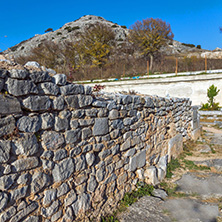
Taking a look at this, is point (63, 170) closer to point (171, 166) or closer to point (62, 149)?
point (62, 149)

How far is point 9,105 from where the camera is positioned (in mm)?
1734

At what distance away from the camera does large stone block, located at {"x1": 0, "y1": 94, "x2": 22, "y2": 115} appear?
5.53 ft

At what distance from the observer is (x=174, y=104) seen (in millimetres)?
5887

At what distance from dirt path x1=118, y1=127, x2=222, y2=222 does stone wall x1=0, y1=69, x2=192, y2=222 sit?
0.43m

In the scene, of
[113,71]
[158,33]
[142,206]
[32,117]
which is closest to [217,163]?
[142,206]

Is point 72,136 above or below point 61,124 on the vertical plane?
below

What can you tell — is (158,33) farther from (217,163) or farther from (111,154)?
(111,154)

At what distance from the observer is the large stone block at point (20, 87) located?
1.75 metres

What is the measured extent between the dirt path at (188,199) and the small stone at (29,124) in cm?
190

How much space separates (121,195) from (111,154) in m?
0.80

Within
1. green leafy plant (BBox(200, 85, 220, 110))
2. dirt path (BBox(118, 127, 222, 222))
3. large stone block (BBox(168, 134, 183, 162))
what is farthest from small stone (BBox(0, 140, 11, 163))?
green leafy plant (BBox(200, 85, 220, 110))

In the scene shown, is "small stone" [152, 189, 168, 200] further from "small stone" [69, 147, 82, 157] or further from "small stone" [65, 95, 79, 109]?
"small stone" [65, 95, 79, 109]

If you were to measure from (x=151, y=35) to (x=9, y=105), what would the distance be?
2223cm

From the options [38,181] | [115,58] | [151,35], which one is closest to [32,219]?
[38,181]
